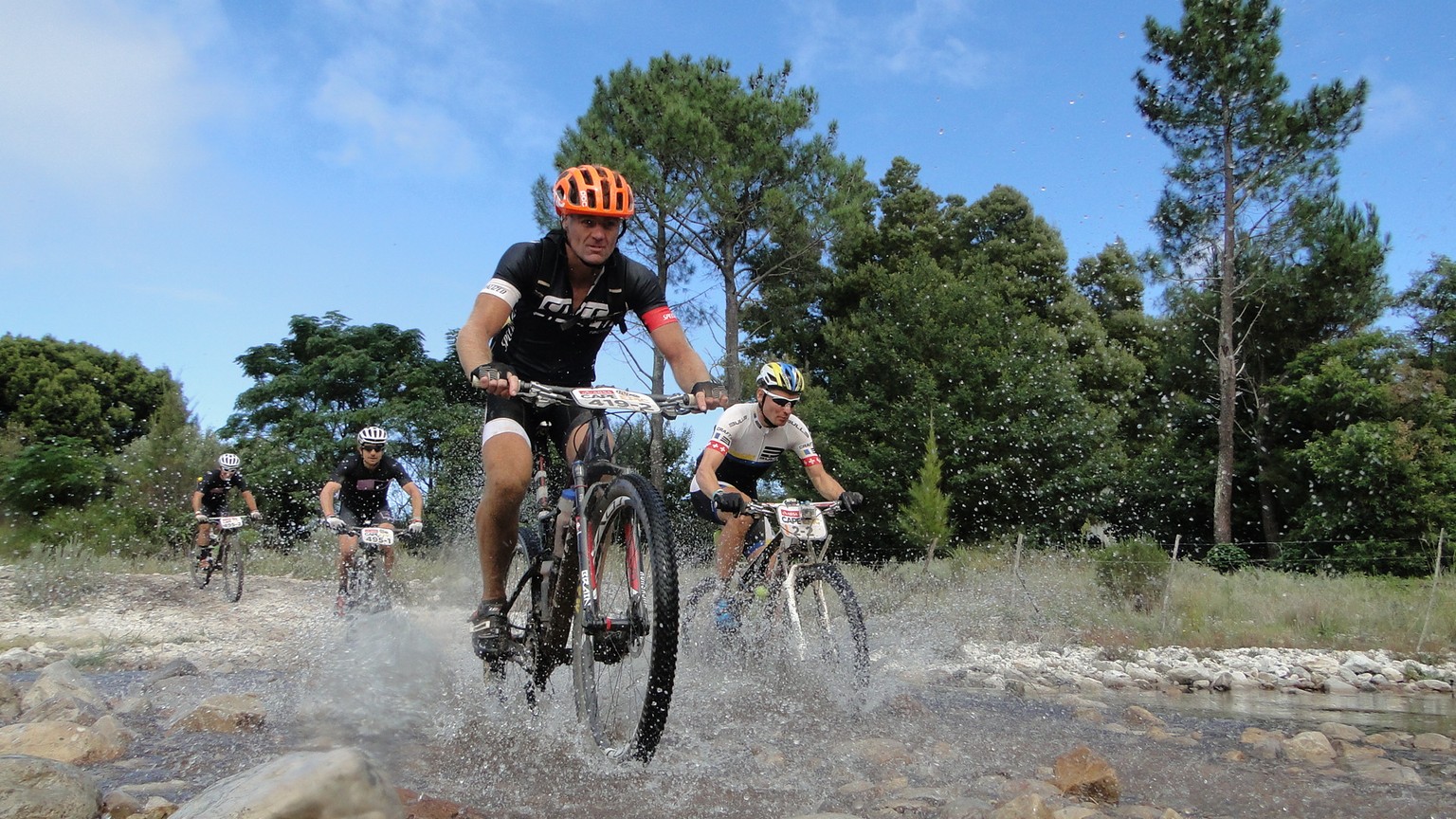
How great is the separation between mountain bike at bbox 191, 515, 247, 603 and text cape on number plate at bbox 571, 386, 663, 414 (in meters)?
12.3

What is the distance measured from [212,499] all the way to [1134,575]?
13.5 m

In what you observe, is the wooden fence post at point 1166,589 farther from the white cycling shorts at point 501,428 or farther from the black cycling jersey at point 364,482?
the white cycling shorts at point 501,428

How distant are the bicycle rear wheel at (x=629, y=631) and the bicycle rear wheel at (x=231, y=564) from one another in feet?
39.5

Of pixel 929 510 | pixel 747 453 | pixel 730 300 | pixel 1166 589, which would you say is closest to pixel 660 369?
pixel 730 300

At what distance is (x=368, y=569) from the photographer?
10.7m

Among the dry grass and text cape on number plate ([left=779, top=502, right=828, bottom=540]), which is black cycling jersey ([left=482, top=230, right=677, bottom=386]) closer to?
text cape on number plate ([left=779, top=502, right=828, bottom=540])

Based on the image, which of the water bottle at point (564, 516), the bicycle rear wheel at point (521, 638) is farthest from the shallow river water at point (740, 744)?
the water bottle at point (564, 516)

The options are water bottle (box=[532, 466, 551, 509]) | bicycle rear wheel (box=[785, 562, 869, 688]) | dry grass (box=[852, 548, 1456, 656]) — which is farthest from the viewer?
dry grass (box=[852, 548, 1456, 656])

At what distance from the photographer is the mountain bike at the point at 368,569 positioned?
34.2 ft

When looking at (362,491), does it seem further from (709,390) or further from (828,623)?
(709,390)

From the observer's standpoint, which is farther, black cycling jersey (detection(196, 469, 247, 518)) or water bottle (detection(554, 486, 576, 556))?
black cycling jersey (detection(196, 469, 247, 518))

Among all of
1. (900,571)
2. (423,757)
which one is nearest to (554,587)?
(423,757)

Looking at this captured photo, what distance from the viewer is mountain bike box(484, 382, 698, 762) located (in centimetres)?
380

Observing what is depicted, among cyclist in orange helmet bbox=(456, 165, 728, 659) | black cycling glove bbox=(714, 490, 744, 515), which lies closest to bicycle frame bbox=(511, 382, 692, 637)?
cyclist in orange helmet bbox=(456, 165, 728, 659)
